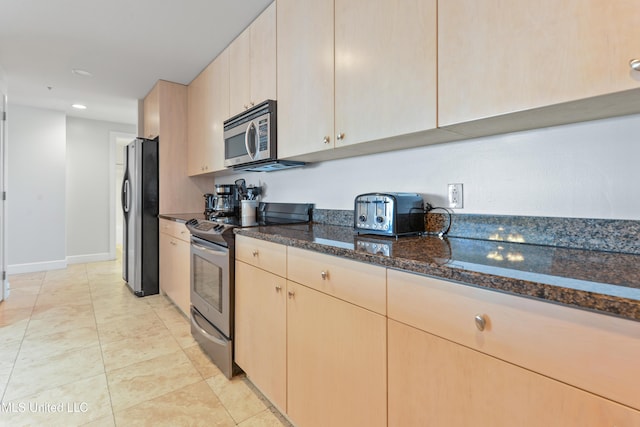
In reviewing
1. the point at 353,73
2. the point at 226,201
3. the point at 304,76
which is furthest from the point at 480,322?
the point at 226,201

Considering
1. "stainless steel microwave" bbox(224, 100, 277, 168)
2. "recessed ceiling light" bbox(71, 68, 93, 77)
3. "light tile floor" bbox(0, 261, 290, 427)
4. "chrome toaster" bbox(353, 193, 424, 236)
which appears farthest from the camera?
"recessed ceiling light" bbox(71, 68, 93, 77)

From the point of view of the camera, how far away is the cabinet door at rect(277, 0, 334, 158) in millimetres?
1610

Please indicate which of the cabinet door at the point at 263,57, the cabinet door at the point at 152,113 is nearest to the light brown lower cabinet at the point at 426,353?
the cabinet door at the point at 263,57

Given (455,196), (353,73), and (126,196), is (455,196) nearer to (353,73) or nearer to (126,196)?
(353,73)

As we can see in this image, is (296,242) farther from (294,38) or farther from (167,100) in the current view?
(167,100)

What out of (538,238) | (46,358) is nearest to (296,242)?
(538,238)

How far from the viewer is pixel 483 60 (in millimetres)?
1007

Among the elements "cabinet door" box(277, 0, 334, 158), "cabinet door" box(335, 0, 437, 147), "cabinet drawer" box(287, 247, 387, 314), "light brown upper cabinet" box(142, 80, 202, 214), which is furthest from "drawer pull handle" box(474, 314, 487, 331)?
→ "light brown upper cabinet" box(142, 80, 202, 214)

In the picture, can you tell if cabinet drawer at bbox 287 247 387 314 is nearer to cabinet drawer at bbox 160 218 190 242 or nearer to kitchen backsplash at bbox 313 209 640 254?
kitchen backsplash at bbox 313 209 640 254

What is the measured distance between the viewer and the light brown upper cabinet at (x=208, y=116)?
8.96ft

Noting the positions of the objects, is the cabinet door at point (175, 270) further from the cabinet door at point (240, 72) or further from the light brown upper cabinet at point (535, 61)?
the light brown upper cabinet at point (535, 61)

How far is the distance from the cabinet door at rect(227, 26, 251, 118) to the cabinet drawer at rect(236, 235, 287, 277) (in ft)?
3.72

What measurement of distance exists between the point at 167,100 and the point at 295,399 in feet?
10.6

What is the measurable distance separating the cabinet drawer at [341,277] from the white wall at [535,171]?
64 cm
